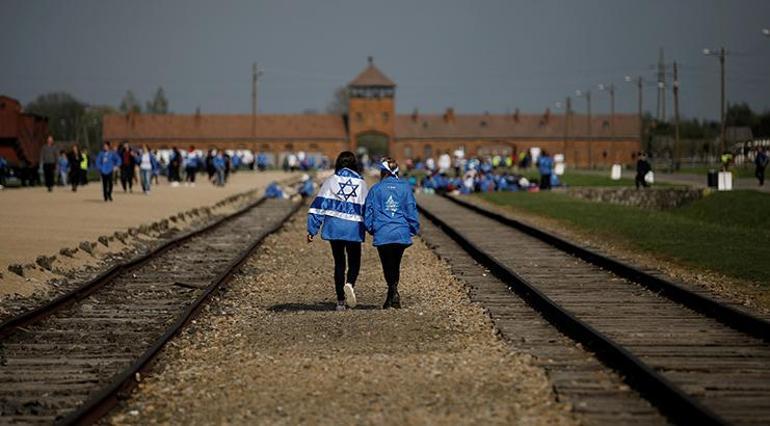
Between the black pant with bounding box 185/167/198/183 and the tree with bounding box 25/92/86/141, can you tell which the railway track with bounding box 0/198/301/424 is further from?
the tree with bounding box 25/92/86/141

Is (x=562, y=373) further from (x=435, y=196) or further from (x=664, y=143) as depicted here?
(x=664, y=143)

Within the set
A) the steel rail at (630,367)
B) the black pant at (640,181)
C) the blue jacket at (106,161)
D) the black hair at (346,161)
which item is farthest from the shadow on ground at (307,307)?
the black pant at (640,181)

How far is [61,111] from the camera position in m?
156

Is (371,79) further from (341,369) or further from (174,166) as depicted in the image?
(341,369)

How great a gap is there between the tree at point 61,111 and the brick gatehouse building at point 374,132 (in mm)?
4678

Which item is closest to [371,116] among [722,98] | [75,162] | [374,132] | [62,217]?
[374,132]

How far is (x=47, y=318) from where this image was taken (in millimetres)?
12750

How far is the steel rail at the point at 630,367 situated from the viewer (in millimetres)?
7562

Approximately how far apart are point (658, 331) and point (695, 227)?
17.3 meters

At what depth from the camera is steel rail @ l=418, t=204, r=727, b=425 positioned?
24.8 feet

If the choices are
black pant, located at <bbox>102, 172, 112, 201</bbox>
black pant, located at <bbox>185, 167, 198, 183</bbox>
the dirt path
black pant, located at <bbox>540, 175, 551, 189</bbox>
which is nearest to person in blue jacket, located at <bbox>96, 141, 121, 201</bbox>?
black pant, located at <bbox>102, 172, 112, 201</bbox>

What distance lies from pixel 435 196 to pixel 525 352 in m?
42.0

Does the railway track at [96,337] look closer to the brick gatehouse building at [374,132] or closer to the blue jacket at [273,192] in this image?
the blue jacket at [273,192]

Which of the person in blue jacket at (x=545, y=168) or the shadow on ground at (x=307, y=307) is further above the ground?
the person in blue jacket at (x=545, y=168)
